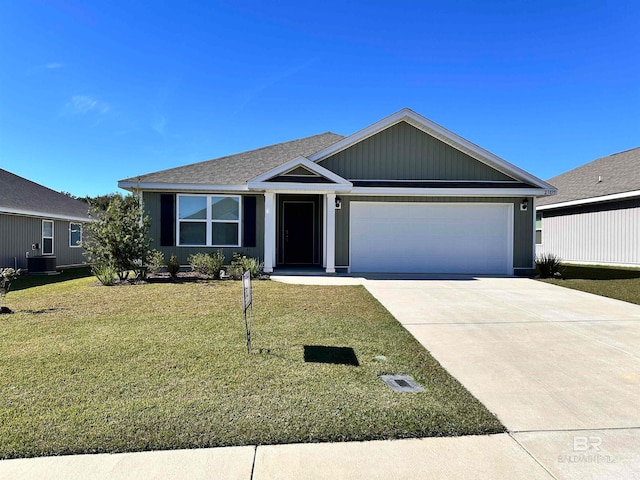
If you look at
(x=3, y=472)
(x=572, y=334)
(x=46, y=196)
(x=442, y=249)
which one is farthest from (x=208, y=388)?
(x=46, y=196)

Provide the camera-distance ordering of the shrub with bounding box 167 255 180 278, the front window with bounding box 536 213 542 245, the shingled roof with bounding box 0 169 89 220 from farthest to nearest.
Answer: the front window with bounding box 536 213 542 245, the shingled roof with bounding box 0 169 89 220, the shrub with bounding box 167 255 180 278

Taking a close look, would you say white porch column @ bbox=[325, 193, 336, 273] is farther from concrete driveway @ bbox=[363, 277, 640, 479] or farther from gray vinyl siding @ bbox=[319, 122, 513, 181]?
concrete driveway @ bbox=[363, 277, 640, 479]

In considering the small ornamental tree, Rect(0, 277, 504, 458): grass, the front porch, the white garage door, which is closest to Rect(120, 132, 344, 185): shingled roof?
the front porch

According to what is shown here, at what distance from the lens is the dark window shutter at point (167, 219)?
472 inches

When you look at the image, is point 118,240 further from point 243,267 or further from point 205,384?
point 205,384

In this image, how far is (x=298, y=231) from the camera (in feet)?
47.4

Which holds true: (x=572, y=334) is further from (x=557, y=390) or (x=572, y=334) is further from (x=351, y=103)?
(x=351, y=103)

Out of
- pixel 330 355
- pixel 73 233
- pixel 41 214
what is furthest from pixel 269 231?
pixel 73 233

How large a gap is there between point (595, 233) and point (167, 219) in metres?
19.0

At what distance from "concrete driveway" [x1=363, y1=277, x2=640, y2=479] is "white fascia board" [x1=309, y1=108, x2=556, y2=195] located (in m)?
5.33

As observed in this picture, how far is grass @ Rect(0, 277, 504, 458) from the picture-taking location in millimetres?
2648

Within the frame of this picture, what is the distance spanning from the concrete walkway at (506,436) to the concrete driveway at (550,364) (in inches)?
0.5

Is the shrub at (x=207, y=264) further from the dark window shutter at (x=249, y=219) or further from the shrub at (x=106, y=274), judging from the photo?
the shrub at (x=106, y=274)

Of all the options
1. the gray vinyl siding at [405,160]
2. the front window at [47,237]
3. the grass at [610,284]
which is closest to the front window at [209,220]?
the gray vinyl siding at [405,160]
